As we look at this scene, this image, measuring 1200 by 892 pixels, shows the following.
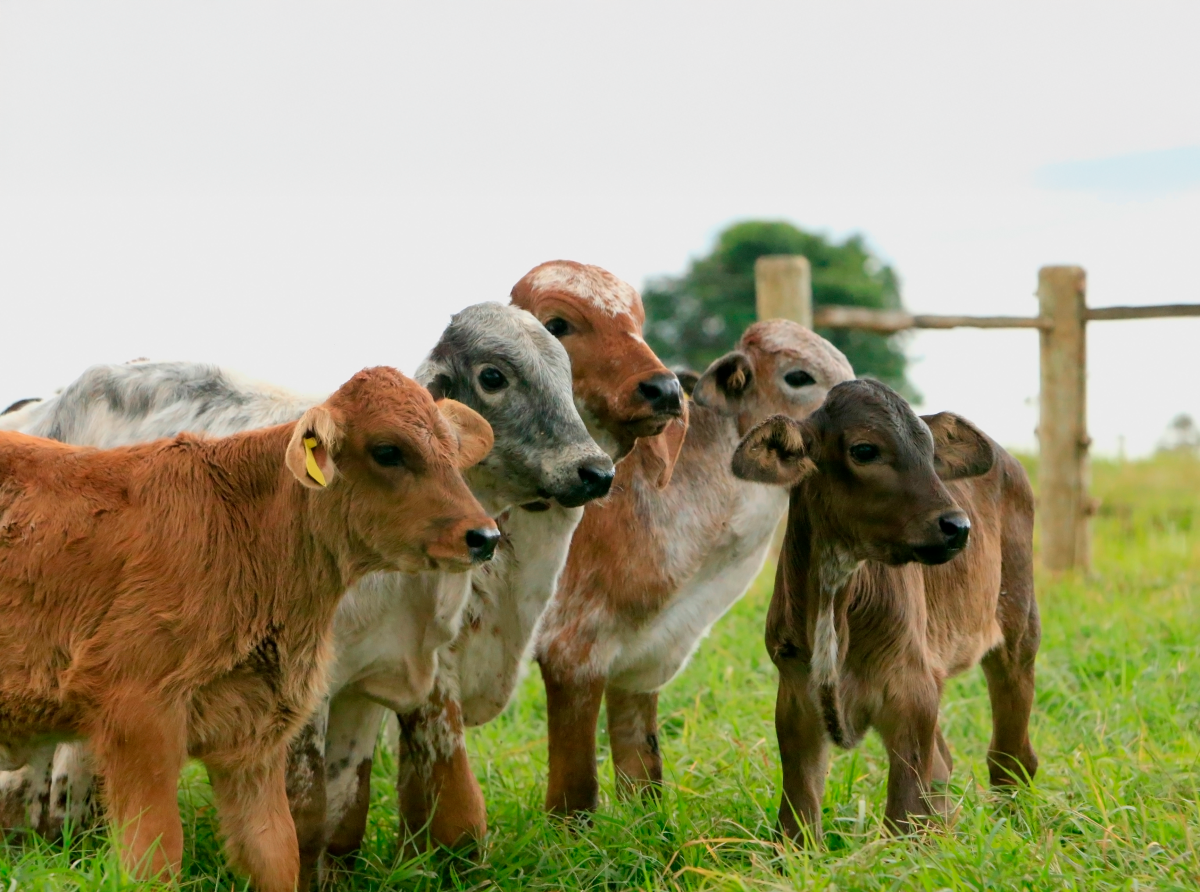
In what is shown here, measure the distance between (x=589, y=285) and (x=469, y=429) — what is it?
0.98 metres

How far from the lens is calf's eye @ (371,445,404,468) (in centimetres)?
436

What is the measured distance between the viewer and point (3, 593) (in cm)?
444

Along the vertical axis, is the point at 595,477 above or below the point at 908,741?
above

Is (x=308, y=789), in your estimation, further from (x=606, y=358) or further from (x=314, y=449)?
(x=606, y=358)

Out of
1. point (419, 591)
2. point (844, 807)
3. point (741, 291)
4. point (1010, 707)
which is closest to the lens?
point (419, 591)

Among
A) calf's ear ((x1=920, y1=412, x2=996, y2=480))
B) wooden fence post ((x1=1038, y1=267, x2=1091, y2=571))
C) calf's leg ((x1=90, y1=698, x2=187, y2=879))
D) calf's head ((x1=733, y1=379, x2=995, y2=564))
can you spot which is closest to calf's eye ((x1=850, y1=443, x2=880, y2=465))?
calf's head ((x1=733, y1=379, x2=995, y2=564))

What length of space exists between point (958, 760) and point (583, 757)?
2133mm

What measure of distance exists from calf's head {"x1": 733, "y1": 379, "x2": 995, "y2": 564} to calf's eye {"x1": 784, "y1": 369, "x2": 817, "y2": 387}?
1161 mm

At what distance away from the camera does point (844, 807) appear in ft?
17.3

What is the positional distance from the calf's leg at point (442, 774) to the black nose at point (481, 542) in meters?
1.34

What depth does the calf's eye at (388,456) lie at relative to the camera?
4.36 metres

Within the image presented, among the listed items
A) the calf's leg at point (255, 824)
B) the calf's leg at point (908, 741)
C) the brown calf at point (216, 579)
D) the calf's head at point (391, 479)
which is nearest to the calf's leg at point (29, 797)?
the brown calf at point (216, 579)

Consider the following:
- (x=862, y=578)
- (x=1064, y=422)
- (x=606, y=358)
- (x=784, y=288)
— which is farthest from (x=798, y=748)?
(x=1064, y=422)

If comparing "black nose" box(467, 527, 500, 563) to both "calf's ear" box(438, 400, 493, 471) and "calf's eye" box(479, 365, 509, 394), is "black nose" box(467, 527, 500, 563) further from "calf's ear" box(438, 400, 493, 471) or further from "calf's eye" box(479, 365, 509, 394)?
"calf's eye" box(479, 365, 509, 394)
